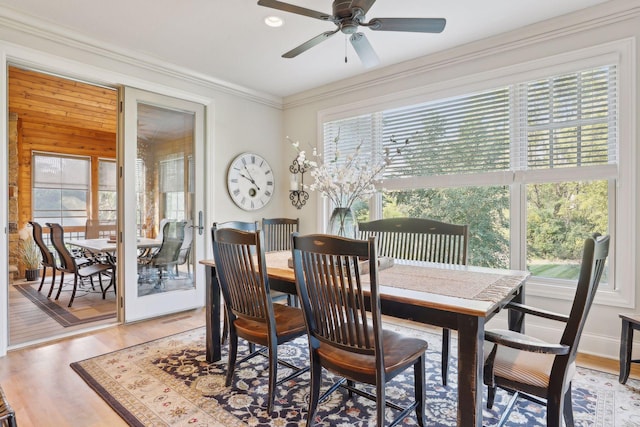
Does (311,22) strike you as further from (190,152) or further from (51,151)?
(51,151)

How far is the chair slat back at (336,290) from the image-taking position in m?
1.46

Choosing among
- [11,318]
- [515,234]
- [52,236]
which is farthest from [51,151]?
[515,234]

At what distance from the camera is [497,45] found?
121 inches

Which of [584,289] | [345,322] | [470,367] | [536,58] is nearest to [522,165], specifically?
[536,58]

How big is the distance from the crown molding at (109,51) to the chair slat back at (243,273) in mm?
2320

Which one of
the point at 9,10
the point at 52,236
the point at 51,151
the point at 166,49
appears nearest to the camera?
the point at 9,10

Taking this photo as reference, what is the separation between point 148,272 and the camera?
362 centimetres

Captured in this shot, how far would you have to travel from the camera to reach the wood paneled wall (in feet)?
14.9

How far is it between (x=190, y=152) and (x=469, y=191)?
2967mm

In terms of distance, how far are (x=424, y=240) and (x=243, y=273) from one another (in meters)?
1.44

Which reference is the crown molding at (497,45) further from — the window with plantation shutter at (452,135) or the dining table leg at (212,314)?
the dining table leg at (212,314)

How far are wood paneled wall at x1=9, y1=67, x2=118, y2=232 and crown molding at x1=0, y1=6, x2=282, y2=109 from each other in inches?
49.0

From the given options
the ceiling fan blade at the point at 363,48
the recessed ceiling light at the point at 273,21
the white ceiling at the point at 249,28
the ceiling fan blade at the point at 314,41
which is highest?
the white ceiling at the point at 249,28

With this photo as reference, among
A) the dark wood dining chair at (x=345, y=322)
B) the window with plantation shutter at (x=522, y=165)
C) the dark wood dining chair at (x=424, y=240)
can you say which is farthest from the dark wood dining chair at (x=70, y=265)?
the window with plantation shutter at (x=522, y=165)
